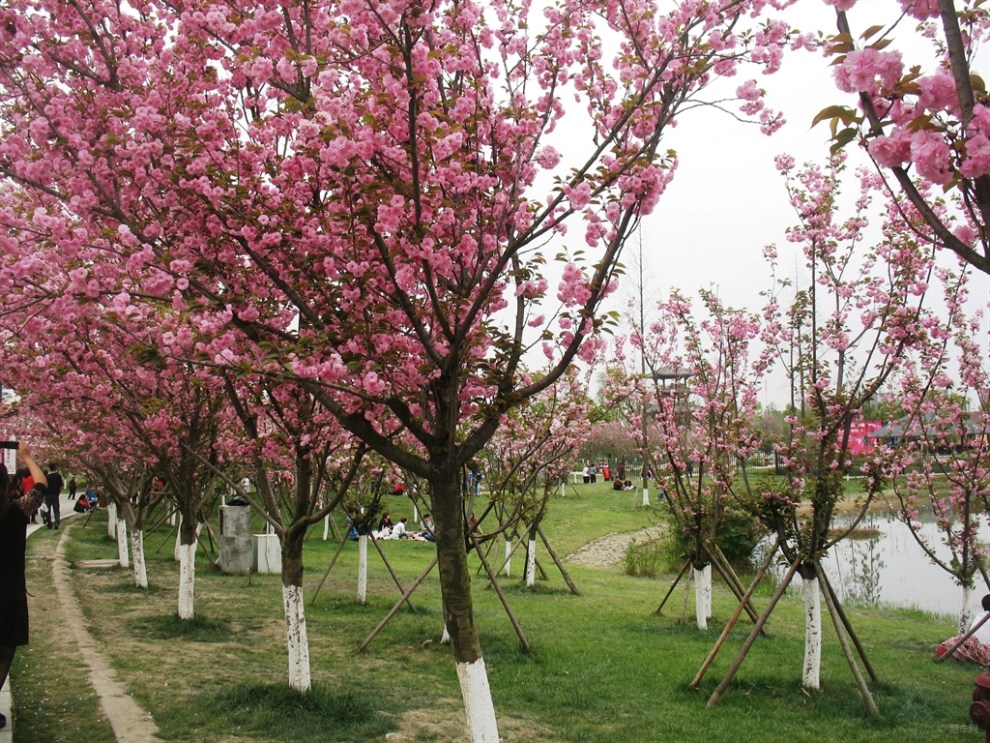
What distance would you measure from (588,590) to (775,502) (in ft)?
23.2

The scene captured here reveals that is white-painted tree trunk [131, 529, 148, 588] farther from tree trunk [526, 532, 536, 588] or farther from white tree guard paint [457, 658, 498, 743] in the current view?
white tree guard paint [457, 658, 498, 743]

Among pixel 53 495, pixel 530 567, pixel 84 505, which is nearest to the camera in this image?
pixel 530 567

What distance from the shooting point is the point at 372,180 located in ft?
13.4

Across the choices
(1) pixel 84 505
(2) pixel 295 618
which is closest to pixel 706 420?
(2) pixel 295 618

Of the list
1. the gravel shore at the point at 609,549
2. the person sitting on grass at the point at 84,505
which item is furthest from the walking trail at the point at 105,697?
the person sitting on grass at the point at 84,505

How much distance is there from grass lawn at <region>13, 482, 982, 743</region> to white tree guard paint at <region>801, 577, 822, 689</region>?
17 centimetres

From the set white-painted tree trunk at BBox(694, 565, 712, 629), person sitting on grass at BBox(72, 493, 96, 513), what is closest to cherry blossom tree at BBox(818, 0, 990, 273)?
white-painted tree trunk at BBox(694, 565, 712, 629)

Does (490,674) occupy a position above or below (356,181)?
below

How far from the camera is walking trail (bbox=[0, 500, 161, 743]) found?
5.72m

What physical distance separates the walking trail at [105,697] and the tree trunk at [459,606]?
2769 mm

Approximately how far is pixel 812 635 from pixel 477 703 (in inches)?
167

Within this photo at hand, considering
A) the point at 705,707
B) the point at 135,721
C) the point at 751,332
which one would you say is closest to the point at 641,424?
the point at 751,332

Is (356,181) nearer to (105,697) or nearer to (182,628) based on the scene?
Result: (105,697)

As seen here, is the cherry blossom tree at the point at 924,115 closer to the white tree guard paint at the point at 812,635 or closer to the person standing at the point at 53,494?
the white tree guard paint at the point at 812,635
